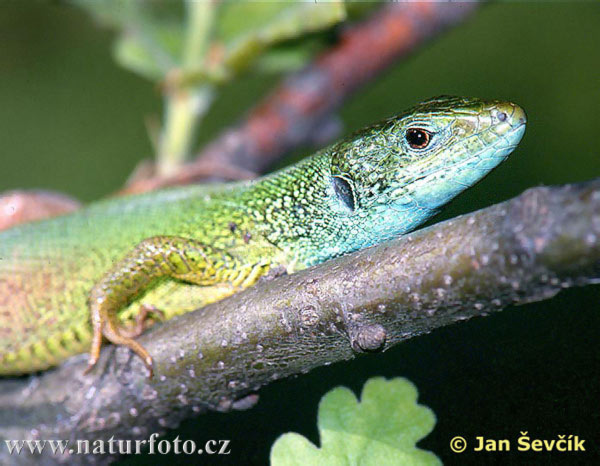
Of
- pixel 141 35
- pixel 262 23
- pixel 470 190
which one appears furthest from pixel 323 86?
pixel 470 190

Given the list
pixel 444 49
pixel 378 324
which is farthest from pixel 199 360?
pixel 444 49

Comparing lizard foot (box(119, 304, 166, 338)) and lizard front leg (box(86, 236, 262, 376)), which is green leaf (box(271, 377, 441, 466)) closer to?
lizard front leg (box(86, 236, 262, 376))

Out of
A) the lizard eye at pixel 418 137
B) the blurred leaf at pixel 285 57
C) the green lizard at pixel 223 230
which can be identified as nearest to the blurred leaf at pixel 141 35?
the blurred leaf at pixel 285 57

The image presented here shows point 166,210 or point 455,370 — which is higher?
point 166,210

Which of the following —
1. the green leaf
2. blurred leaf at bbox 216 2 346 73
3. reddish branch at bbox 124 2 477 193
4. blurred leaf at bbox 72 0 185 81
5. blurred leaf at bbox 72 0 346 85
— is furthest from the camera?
reddish branch at bbox 124 2 477 193

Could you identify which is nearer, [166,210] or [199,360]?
[199,360]

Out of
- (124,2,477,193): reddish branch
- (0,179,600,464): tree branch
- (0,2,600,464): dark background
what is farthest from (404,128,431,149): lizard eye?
(124,2,477,193): reddish branch

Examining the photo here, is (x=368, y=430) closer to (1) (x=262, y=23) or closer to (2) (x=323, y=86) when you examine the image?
(1) (x=262, y=23)

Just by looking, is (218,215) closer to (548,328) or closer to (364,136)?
(364,136)
